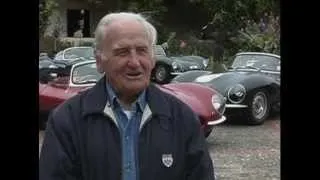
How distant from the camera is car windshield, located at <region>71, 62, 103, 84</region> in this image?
28.7ft

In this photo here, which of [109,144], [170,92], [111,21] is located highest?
[111,21]

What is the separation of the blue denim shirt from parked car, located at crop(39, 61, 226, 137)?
213 inches

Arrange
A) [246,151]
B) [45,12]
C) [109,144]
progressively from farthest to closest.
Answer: [45,12] → [246,151] → [109,144]

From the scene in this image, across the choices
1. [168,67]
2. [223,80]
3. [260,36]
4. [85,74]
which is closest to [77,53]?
[168,67]

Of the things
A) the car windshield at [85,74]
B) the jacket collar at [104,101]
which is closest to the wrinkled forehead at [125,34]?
the jacket collar at [104,101]

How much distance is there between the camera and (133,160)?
2.05 m

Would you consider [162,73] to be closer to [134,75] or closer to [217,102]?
[217,102]

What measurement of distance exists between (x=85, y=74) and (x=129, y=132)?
22.5 ft

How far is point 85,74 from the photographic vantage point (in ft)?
29.0

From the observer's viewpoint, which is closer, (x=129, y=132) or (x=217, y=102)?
(x=129, y=132)

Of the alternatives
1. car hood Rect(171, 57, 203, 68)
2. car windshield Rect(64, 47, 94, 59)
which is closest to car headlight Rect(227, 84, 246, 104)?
car windshield Rect(64, 47, 94, 59)

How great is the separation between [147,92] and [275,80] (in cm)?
858
